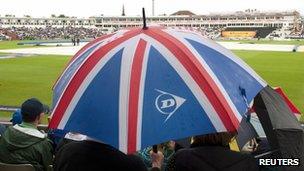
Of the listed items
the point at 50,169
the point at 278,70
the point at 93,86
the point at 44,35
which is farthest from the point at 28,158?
the point at 44,35

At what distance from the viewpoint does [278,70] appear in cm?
2558

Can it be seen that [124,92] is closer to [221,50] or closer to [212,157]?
[212,157]

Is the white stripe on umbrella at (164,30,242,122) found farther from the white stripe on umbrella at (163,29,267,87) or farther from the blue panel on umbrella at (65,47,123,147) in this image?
the blue panel on umbrella at (65,47,123,147)

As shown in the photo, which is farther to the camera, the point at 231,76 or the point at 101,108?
the point at 231,76

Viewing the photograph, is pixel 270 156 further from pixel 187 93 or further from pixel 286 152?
pixel 187 93

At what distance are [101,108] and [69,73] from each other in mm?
616

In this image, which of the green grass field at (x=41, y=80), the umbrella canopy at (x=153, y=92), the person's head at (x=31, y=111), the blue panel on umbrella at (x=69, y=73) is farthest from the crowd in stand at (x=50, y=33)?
the umbrella canopy at (x=153, y=92)

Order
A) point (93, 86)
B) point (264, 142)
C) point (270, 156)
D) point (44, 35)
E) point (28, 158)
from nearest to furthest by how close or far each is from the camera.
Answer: point (93, 86) → point (270, 156) → point (264, 142) → point (28, 158) → point (44, 35)

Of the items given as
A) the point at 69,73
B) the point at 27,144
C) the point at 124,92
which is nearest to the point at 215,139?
the point at 124,92

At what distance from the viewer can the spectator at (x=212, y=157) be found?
105 inches

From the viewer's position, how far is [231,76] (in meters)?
2.86

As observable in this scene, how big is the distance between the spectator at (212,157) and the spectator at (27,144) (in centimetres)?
175

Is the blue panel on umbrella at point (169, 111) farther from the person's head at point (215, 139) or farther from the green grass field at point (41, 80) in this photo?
the green grass field at point (41, 80)

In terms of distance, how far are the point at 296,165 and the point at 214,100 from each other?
0.89 meters
